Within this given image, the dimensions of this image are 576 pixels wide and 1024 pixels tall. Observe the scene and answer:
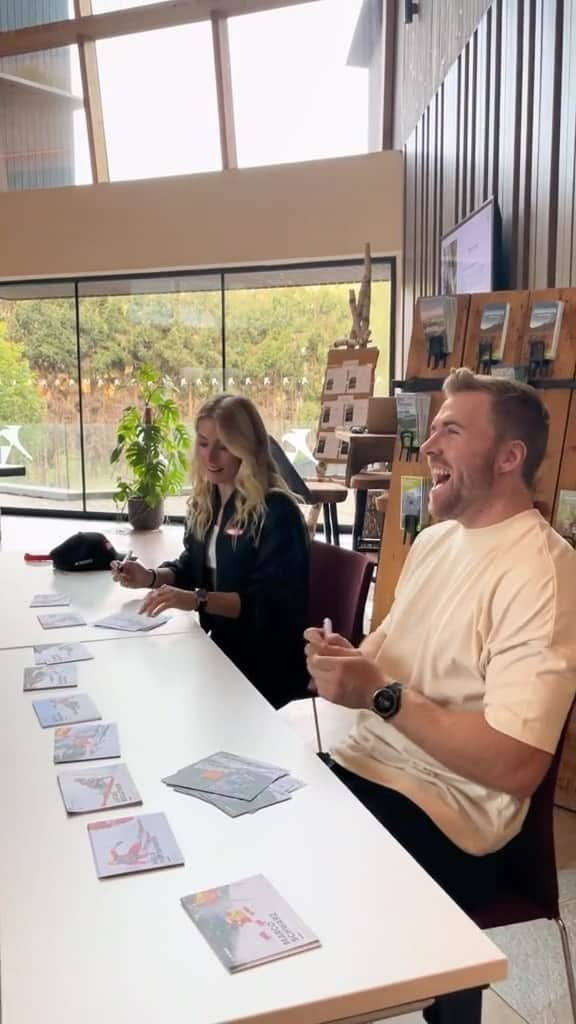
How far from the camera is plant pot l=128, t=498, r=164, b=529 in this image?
7.29m

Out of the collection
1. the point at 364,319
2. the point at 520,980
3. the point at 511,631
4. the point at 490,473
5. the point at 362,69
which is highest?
the point at 362,69

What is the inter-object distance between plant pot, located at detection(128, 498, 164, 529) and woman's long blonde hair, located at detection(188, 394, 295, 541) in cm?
486

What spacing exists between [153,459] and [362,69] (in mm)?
3784

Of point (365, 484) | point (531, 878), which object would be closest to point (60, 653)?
point (531, 878)

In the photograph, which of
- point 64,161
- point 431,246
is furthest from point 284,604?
point 64,161

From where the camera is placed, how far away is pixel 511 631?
1.32 metres

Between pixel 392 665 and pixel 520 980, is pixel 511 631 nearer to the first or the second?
pixel 392 665

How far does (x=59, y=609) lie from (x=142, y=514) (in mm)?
4984

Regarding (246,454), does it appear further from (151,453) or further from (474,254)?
(151,453)

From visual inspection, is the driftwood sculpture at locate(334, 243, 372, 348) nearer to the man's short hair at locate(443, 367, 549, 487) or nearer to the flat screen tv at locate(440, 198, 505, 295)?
the flat screen tv at locate(440, 198, 505, 295)

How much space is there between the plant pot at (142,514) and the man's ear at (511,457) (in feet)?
19.8

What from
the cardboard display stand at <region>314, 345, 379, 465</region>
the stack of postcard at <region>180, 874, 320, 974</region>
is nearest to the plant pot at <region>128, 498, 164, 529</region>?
the cardboard display stand at <region>314, 345, 379, 465</region>

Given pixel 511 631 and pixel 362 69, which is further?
pixel 362 69

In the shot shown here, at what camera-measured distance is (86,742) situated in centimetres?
142
